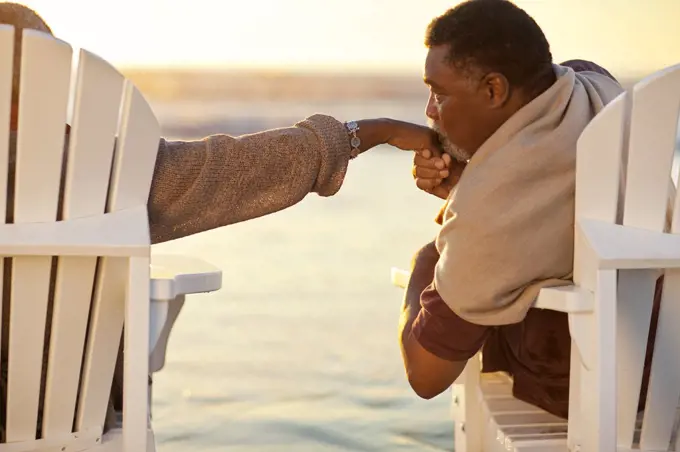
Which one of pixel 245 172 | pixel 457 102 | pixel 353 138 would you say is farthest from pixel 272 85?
pixel 457 102

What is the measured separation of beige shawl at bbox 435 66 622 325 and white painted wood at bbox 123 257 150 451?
2.47 ft

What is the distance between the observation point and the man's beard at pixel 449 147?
10.3ft

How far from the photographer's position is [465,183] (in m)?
2.78

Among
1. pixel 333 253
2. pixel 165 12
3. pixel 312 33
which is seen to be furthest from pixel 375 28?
pixel 333 253

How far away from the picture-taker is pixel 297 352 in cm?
497

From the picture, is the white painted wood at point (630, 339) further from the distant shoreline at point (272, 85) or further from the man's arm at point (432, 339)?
the distant shoreline at point (272, 85)

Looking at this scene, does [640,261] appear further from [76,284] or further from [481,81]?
[76,284]

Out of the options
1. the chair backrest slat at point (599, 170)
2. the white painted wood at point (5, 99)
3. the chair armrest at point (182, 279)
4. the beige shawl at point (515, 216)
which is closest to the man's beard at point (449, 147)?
the beige shawl at point (515, 216)

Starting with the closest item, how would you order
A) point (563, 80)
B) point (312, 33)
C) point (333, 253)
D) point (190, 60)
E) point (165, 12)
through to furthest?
point (563, 80), point (333, 253), point (165, 12), point (312, 33), point (190, 60)

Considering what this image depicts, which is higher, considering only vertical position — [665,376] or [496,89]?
[496,89]

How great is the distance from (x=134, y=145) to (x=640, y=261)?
1285mm

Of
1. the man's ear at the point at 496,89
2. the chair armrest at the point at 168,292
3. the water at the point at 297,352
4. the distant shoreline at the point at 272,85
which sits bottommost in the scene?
the distant shoreline at the point at 272,85

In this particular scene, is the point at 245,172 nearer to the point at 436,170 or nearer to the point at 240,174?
the point at 240,174

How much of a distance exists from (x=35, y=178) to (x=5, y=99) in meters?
0.21
